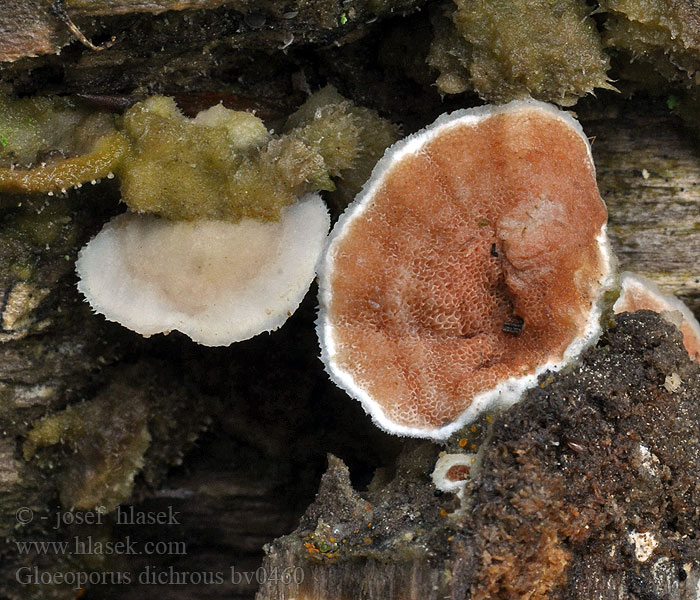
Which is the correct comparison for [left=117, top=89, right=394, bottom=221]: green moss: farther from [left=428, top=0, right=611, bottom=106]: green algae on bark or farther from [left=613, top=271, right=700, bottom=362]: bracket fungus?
[left=613, top=271, right=700, bottom=362]: bracket fungus

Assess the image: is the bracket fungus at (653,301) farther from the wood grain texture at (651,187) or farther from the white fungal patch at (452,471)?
the white fungal patch at (452,471)

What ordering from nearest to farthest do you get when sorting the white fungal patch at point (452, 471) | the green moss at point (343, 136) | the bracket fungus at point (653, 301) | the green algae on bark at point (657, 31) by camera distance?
the white fungal patch at point (452, 471)
the green algae on bark at point (657, 31)
the green moss at point (343, 136)
the bracket fungus at point (653, 301)

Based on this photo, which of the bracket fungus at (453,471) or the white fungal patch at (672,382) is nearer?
the bracket fungus at (453,471)

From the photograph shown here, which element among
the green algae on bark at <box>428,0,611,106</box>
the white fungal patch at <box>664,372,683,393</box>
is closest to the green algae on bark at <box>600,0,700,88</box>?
the green algae on bark at <box>428,0,611,106</box>

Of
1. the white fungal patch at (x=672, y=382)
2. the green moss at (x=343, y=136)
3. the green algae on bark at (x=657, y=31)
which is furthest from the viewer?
the green moss at (x=343, y=136)

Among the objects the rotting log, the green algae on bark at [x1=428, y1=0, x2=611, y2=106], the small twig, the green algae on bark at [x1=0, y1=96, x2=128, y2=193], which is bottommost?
the rotting log

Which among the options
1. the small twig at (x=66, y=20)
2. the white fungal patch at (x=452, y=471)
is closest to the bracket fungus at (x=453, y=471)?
the white fungal patch at (x=452, y=471)

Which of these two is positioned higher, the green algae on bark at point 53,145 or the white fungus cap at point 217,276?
the green algae on bark at point 53,145

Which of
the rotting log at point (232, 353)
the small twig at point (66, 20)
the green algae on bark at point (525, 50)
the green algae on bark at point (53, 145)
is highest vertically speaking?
the small twig at point (66, 20)

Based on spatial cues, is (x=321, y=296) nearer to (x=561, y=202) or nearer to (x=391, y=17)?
(x=561, y=202)
